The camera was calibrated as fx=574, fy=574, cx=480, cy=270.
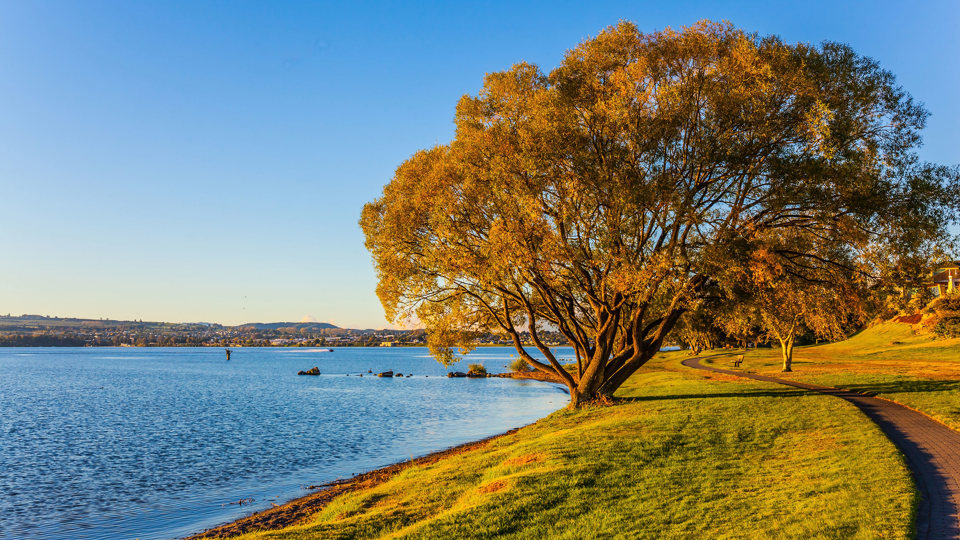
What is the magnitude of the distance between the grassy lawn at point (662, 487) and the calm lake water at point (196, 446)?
7.63 meters

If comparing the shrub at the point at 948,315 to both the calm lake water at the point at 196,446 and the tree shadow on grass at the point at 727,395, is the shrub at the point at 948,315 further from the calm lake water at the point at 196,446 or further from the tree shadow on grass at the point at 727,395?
the calm lake water at the point at 196,446

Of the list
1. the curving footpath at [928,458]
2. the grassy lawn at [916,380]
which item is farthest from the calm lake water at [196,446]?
the grassy lawn at [916,380]

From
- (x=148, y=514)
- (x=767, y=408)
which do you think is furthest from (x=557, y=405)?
(x=148, y=514)

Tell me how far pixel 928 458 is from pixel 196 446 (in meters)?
37.0

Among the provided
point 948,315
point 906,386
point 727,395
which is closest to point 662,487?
point 727,395

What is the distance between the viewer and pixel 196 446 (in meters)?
36.2

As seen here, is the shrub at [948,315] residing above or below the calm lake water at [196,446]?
above

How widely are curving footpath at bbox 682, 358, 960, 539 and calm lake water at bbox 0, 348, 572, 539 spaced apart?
65.2ft

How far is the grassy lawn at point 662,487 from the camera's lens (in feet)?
36.6

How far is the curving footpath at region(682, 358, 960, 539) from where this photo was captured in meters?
10.6

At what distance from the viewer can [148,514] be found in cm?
2133

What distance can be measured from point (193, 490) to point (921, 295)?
33.5 meters

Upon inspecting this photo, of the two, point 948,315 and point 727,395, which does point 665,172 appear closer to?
point 727,395

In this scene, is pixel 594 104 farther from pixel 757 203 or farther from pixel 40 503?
pixel 40 503
